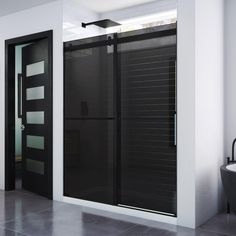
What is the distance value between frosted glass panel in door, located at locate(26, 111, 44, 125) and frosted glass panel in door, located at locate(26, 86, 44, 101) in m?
0.23

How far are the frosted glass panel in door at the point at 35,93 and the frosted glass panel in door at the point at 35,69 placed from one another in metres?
0.23

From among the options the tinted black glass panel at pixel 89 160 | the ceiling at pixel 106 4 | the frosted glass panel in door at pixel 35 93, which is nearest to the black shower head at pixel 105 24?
the ceiling at pixel 106 4

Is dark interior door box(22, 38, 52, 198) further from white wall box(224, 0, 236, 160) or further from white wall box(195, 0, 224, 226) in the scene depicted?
white wall box(224, 0, 236, 160)

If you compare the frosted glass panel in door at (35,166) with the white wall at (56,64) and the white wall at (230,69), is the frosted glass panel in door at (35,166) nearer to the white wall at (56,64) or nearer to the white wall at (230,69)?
the white wall at (56,64)

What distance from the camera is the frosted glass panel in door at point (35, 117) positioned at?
15.6ft

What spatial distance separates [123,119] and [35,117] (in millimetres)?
1644

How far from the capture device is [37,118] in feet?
15.9

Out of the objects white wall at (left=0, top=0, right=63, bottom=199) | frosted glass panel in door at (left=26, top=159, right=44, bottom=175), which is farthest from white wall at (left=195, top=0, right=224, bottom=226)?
frosted glass panel in door at (left=26, top=159, right=44, bottom=175)

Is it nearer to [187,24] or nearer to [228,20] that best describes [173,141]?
[187,24]

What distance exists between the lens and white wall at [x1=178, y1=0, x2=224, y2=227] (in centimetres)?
332

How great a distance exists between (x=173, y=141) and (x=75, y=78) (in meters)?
1.63

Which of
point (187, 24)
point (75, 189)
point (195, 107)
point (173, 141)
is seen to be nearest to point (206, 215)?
point (173, 141)

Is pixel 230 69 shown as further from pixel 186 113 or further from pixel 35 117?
pixel 35 117

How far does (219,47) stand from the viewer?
3930 mm
